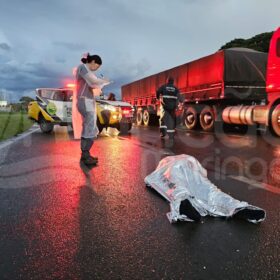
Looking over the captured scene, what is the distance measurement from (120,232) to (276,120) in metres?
8.81

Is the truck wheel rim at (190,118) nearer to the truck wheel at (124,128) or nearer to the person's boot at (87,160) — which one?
the truck wheel at (124,128)

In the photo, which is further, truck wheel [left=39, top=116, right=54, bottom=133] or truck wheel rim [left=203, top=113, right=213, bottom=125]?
truck wheel rim [left=203, top=113, right=213, bottom=125]

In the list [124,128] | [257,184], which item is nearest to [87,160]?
[257,184]

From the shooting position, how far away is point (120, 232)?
2986 mm

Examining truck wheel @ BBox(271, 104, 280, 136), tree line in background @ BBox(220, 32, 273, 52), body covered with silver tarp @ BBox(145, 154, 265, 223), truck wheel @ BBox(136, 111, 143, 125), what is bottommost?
truck wheel @ BBox(136, 111, 143, 125)

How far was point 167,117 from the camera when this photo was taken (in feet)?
33.4

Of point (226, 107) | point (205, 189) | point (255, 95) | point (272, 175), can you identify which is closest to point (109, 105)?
point (226, 107)

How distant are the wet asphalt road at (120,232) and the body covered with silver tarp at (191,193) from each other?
10 centimetres

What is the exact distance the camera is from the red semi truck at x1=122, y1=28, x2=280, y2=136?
34.7 ft

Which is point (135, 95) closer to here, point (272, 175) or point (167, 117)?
point (167, 117)

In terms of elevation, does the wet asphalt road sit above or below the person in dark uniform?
below

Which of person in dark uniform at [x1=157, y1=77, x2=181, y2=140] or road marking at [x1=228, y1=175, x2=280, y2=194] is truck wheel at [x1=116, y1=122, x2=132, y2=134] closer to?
person in dark uniform at [x1=157, y1=77, x2=181, y2=140]

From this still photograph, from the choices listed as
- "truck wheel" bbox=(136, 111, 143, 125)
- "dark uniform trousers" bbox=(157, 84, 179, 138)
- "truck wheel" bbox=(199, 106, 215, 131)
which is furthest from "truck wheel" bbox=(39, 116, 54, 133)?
"truck wheel" bbox=(136, 111, 143, 125)

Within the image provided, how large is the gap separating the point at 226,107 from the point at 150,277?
12196 mm
